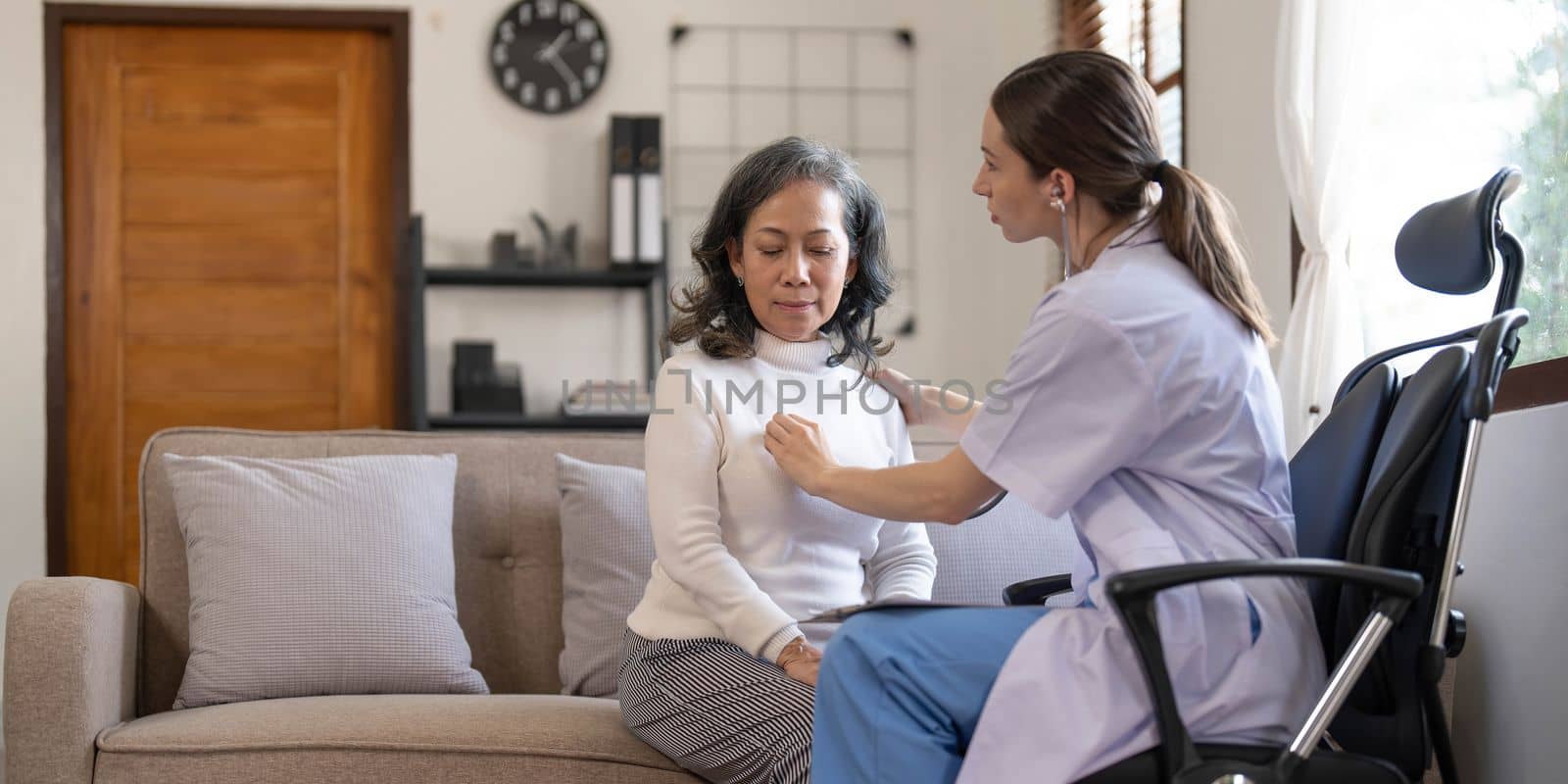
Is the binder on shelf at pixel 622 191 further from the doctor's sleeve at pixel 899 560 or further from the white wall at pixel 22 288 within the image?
the doctor's sleeve at pixel 899 560

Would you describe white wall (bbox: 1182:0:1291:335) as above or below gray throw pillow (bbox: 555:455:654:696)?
above

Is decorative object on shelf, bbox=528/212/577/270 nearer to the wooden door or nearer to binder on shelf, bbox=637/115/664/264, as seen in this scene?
binder on shelf, bbox=637/115/664/264

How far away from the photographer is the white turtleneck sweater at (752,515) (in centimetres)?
177

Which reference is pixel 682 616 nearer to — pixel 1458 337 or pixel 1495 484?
pixel 1458 337

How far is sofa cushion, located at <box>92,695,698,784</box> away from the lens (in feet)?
6.38

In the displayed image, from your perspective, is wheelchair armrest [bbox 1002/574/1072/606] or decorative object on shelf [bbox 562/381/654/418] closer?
wheelchair armrest [bbox 1002/574/1072/606]

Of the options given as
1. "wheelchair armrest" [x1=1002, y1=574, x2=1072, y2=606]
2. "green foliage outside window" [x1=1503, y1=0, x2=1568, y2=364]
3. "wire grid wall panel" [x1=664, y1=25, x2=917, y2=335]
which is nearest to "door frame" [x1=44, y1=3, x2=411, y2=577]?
"wire grid wall panel" [x1=664, y1=25, x2=917, y2=335]

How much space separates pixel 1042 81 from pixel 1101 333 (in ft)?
1.06

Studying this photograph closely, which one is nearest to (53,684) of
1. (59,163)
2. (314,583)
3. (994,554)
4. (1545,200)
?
(314,583)

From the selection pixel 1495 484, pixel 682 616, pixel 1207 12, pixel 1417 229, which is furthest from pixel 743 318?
pixel 1207 12

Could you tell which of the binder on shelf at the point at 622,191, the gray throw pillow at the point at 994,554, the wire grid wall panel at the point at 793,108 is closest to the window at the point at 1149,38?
the wire grid wall panel at the point at 793,108

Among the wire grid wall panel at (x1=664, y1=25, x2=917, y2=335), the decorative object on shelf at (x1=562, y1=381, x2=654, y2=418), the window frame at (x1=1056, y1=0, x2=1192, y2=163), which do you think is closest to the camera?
the window frame at (x1=1056, y1=0, x2=1192, y2=163)

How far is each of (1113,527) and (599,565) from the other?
1.15 m

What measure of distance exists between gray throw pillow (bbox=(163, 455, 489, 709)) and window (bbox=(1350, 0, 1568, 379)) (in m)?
1.76
